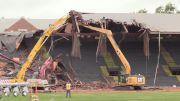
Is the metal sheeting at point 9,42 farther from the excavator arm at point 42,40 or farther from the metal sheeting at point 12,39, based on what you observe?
the excavator arm at point 42,40

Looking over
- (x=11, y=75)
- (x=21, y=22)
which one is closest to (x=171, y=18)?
(x=11, y=75)

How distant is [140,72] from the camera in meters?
66.4

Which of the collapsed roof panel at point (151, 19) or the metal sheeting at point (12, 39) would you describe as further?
the collapsed roof panel at point (151, 19)

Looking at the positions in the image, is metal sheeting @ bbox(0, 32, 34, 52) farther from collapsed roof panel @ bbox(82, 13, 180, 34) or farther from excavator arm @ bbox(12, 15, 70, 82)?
collapsed roof panel @ bbox(82, 13, 180, 34)

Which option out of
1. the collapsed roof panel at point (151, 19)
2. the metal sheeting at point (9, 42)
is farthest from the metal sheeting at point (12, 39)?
the collapsed roof panel at point (151, 19)

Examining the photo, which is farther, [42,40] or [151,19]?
[151,19]

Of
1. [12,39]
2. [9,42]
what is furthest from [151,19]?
[9,42]

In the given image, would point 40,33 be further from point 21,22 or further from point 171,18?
point 21,22

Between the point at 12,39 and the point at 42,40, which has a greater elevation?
the point at 42,40

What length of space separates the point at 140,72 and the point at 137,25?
5.80 m

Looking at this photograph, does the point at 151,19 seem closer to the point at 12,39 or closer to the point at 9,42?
the point at 12,39

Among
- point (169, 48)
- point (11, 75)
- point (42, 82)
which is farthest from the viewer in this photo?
point (169, 48)

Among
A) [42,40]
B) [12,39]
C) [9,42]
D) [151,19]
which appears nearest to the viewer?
[42,40]

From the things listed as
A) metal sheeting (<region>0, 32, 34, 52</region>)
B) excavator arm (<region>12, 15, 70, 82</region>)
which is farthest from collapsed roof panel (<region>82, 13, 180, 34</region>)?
metal sheeting (<region>0, 32, 34, 52</region>)
